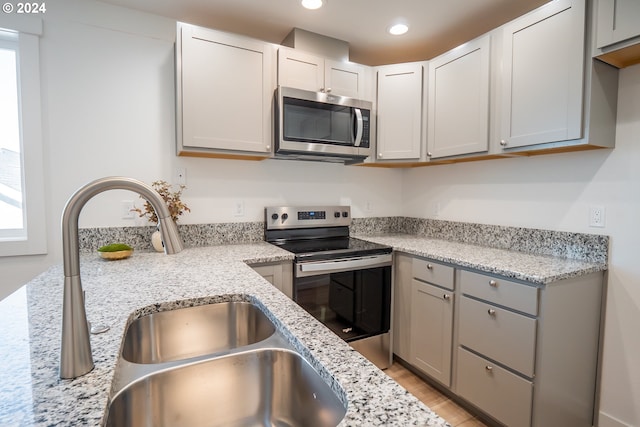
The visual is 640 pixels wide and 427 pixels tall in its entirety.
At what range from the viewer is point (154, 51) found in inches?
80.4

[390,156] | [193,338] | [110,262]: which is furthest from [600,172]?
[110,262]

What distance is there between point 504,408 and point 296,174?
197cm

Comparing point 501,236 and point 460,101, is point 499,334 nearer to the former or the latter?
point 501,236

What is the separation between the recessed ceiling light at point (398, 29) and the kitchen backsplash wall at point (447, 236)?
1.46m

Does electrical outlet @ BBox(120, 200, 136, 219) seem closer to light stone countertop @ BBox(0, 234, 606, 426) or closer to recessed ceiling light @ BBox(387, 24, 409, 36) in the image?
light stone countertop @ BBox(0, 234, 606, 426)

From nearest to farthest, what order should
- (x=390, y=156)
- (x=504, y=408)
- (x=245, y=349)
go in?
(x=245, y=349) → (x=504, y=408) → (x=390, y=156)

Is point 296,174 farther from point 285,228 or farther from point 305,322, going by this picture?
point 305,322

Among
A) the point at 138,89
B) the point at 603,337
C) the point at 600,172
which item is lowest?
the point at 603,337

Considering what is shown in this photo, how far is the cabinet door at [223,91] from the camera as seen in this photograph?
184 centimetres

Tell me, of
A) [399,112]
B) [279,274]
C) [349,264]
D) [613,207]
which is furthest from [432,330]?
[399,112]

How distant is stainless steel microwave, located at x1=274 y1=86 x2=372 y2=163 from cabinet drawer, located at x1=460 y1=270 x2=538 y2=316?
1.09 meters

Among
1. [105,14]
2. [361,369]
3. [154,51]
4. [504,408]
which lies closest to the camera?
[361,369]

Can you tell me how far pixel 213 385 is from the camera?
0.79m

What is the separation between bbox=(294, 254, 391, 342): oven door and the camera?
1972mm
